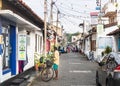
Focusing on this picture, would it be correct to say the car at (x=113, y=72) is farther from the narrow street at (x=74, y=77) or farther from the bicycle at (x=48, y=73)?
the bicycle at (x=48, y=73)

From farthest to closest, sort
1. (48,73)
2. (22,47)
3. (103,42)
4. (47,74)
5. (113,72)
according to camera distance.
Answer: (103,42) < (48,73) < (47,74) < (22,47) < (113,72)

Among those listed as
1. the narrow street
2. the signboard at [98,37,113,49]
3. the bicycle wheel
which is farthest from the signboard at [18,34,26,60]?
the signboard at [98,37,113,49]

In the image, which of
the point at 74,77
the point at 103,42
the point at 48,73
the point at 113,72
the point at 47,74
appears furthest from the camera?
the point at 103,42

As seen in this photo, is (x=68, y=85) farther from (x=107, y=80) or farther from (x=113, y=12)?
(x=113, y=12)

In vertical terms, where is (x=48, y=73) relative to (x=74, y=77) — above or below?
above

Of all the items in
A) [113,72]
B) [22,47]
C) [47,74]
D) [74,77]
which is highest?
[22,47]

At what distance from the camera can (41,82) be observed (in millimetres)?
17031

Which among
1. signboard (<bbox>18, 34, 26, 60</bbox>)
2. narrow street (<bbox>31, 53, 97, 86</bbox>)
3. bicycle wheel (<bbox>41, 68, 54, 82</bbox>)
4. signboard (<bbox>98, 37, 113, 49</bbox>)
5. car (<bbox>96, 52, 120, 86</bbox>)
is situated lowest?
narrow street (<bbox>31, 53, 97, 86</bbox>)

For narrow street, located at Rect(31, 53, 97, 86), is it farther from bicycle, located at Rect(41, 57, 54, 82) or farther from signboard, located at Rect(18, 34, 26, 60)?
signboard, located at Rect(18, 34, 26, 60)

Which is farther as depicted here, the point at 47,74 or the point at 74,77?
the point at 74,77

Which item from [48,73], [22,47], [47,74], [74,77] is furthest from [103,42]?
[22,47]

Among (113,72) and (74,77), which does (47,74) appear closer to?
(74,77)

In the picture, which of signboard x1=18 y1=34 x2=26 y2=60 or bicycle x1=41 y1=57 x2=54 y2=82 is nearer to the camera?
signboard x1=18 y1=34 x2=26 y2=60

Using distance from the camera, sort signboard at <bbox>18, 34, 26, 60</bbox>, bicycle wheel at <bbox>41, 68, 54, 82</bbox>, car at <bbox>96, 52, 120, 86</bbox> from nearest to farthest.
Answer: car at <bbox>96, 52, 120, 86</bbox>, signboard at <bbox>18, 34, 26, 60</bbox>, bicycle wheel at <bbox>41, 68, 54, 82</bbox>
